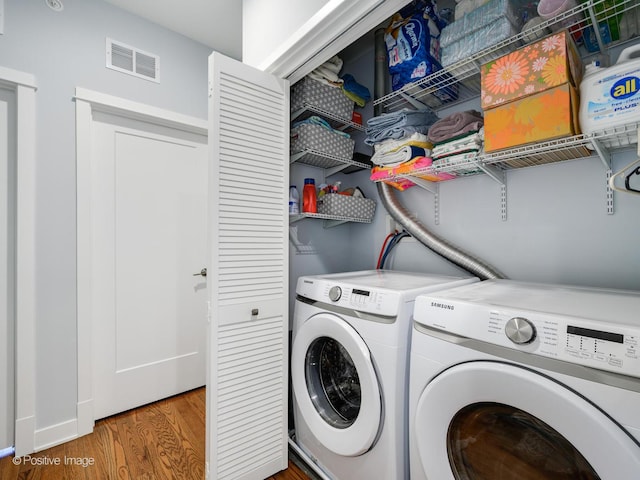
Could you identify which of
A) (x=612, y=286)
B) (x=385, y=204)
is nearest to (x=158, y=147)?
(x=385, y=204)

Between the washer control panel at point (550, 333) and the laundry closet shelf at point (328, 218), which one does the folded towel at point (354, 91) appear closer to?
the laundry closet shelf at point (328, 218)

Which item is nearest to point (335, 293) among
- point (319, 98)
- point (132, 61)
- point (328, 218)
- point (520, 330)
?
point (328, 218)

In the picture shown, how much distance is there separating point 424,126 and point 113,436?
2522 mm

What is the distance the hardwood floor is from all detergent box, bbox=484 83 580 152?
177 centimetres

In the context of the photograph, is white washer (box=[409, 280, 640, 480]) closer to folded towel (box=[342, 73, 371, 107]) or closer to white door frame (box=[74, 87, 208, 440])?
folded towel (box=[342, 73, 371, 107])

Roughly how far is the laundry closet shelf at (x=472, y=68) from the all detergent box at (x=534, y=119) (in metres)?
0.23

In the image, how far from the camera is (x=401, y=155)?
5.38ft

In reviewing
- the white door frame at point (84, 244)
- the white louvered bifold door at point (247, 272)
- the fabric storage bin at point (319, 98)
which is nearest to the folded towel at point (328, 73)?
the fabric storage bin at point (319, 98)

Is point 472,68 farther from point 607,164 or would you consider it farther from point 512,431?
point 512,431

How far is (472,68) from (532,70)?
0.31 metres

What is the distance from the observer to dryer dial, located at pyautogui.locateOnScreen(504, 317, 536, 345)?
2.57 ft

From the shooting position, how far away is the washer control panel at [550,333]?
2.17 feet

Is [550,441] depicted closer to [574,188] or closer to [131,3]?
[574,188]

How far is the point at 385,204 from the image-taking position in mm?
1963
